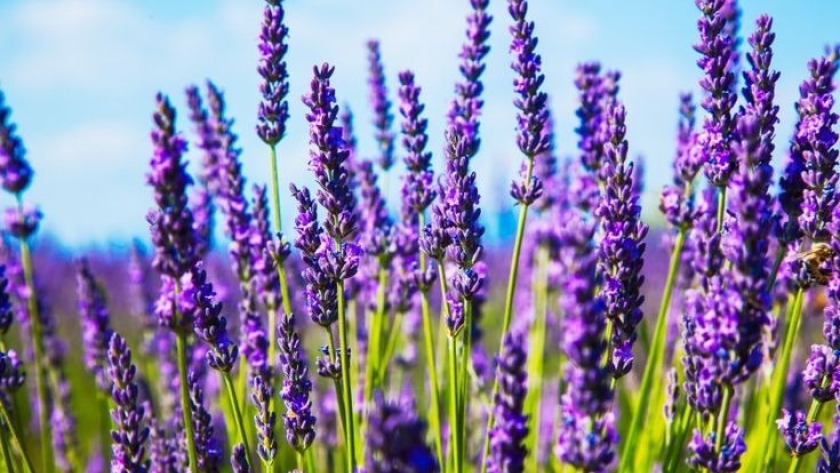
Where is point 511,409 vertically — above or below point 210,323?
below

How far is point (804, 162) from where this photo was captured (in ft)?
8.13

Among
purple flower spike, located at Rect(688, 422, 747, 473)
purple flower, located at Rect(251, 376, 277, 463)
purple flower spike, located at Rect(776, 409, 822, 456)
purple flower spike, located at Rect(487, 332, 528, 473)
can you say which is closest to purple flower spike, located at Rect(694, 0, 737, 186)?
purple flower spike, located at Rect(776, 409, 822, 456)

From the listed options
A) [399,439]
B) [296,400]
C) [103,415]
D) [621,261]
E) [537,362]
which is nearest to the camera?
[399,439]

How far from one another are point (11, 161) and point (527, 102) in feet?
6.50

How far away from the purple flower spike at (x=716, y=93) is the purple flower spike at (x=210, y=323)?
1.46 meters


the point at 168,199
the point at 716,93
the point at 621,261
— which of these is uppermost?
the point at 716,93

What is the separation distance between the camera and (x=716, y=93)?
2553mm

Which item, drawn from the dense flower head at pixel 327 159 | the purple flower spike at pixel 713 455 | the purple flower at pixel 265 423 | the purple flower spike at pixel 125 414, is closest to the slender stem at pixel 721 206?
the purple flower spike at pixel 713 455

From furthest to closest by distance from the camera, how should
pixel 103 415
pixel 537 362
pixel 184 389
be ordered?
pixel 103 415
pixel 537 362
pixel 184 389

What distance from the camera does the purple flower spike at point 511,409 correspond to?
153 centimetres

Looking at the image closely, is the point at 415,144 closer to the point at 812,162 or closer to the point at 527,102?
the point at 527,102

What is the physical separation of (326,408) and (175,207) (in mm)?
3477

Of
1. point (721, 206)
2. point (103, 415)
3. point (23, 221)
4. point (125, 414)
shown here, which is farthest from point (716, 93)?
point (103, 415)

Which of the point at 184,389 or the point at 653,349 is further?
the point at 653,349
